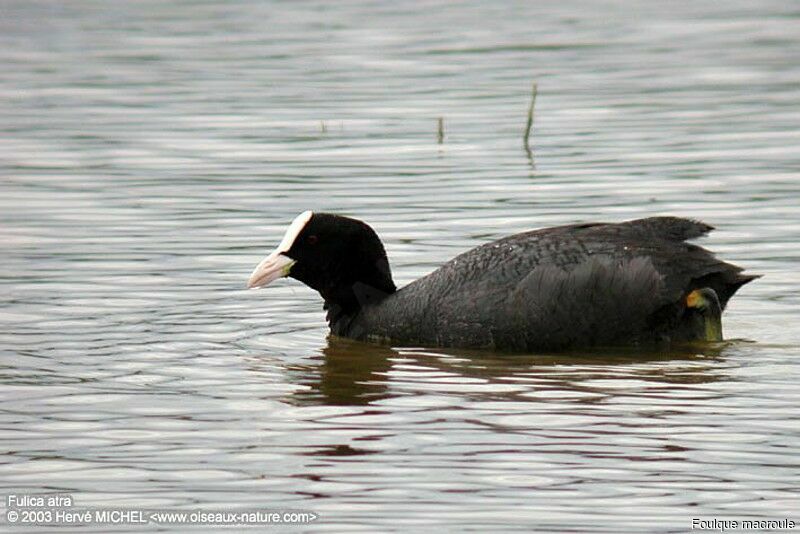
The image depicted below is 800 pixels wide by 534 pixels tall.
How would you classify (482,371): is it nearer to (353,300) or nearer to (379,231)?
(353,300)

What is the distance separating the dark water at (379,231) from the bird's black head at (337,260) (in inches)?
13.8

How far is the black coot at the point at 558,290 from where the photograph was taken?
32.7 feet

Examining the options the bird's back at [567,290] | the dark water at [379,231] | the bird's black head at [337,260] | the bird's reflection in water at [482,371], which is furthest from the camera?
the bird's black head at [337,260]

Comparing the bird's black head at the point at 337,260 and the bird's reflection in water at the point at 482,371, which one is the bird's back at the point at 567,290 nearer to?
the bird's reflection in water at the point at 482,371

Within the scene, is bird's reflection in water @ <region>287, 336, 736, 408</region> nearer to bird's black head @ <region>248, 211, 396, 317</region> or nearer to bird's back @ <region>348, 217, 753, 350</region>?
bird's back @ <region>348, 217, 753, 350</region>

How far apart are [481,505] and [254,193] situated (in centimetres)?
794

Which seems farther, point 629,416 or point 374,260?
point 374,260

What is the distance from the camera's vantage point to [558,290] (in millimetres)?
9930

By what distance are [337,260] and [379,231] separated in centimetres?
238

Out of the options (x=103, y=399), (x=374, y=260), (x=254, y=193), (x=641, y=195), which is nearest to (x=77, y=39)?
(x=254, y=193)

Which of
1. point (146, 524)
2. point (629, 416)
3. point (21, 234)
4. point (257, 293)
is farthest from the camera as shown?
point (21, 234)

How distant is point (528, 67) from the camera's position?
68.5ft

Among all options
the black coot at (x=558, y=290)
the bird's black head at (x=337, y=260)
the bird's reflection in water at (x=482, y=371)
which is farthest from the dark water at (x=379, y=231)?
the bird's black head at (x=337, y=260)

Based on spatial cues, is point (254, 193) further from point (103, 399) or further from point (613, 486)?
point (613, 486)
